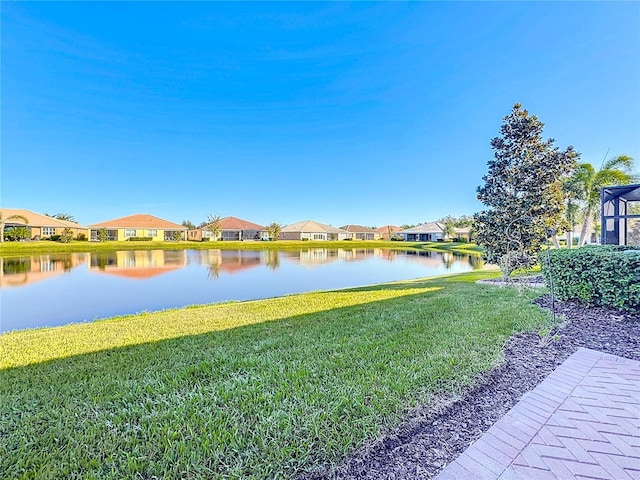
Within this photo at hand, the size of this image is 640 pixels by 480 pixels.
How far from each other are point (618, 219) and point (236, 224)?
4657cm

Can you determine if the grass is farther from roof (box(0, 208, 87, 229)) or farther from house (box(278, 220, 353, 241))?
house (box(278, 220, 353, 241))

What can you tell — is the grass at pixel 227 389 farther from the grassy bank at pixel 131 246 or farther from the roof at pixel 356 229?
the roof at pixel 356 229

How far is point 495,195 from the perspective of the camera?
8844mm

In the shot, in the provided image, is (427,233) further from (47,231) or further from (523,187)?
(47,231)

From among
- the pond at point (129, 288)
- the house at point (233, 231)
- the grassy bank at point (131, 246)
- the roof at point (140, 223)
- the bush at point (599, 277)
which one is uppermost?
the roof at point (140, 223)

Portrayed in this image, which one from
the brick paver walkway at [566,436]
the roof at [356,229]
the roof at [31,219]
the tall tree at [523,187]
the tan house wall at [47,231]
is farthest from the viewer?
the roof at [356,229]

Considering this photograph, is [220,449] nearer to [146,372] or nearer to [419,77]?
[146,372]

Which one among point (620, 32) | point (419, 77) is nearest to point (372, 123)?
point (419, 77)

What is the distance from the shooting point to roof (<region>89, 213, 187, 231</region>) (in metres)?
41.4

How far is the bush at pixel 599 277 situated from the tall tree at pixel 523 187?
9.44 ft

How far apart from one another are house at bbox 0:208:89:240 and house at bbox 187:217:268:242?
14831 mm

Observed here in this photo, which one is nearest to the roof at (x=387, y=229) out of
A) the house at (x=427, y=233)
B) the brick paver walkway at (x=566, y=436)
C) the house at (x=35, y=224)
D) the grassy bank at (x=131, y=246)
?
the house at (x=427, y=233)

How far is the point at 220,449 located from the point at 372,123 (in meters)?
23.2

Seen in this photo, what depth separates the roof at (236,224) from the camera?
Answer: 48.5m
